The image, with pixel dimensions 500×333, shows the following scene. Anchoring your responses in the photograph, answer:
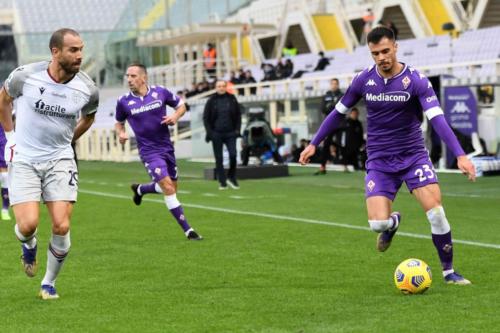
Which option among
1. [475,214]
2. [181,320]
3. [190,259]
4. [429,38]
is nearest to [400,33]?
[429,38]

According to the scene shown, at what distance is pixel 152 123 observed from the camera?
14.3 metres

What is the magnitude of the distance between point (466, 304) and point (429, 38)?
111ft

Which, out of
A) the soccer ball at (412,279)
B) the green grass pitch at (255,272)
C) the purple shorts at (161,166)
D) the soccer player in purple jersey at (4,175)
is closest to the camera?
the green grass pitch at (255,272)

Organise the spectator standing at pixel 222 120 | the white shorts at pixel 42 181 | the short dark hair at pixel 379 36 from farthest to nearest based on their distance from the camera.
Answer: the spectator standing at pixel 222 120 → the short dark hair at pixel 379 36 → the white shorts at pixel 42 181

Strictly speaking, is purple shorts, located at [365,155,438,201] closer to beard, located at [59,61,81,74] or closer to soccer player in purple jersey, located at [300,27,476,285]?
soccer player in purple jersey, located at [300,27,476,285]

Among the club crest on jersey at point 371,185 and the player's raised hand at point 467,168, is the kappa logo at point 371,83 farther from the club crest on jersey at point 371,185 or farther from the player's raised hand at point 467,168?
the player's raised hand at point 467,168

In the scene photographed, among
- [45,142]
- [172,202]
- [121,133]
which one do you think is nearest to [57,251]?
[45,142]

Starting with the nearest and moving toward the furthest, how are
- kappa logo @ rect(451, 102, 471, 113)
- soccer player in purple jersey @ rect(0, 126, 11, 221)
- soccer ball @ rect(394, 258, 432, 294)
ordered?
soccer ball @ rect(394, 258, 432, 294), soccer player in purple jersey @ rect(0, 126, 11, 221), kappa logo @ rect(451, 102, 471, 113)

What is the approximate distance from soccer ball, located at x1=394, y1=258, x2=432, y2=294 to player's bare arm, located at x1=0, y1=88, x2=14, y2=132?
3.23 meters

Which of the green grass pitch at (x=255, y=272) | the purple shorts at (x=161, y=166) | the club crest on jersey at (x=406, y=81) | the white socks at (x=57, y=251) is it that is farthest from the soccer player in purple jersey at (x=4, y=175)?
the club crest on jersey at (x=406, y=81)

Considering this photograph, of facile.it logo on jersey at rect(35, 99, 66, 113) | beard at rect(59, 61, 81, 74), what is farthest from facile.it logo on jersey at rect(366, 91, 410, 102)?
facile.it logo on jersey at rect(35, 99, 66, 113)

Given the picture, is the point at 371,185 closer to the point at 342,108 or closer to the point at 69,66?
the point at 342,108

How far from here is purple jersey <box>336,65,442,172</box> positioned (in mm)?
9328

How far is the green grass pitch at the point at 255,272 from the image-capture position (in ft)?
25.6
